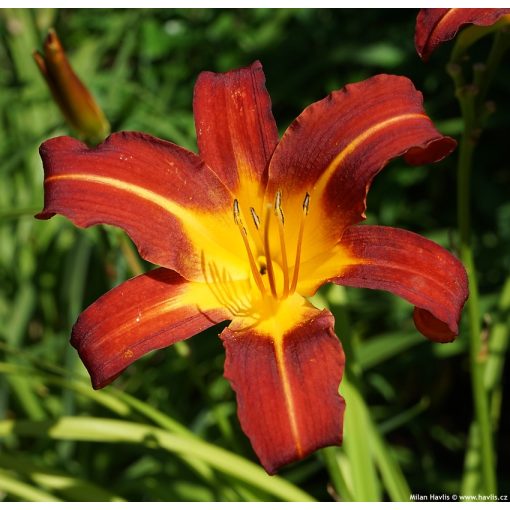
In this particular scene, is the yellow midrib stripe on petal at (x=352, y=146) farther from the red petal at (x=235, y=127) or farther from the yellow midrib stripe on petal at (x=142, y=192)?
the yellow midrib stripe on petal at (x=142, y=192)

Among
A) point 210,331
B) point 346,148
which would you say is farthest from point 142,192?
point 210,331

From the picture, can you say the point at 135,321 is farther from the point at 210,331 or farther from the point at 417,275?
the point at 210,331

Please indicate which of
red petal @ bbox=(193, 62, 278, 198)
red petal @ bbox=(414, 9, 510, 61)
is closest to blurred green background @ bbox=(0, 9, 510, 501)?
red petal @ bbox=(193, 62, 278, 198)

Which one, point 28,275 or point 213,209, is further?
point 28,275

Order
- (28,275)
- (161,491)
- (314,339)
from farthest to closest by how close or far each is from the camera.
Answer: (28,275) → (161,491) → (314,339)

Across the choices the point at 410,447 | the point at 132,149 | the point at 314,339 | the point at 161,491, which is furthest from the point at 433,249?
the point at 410,447

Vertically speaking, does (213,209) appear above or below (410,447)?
above

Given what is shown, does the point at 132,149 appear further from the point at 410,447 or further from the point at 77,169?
the point at 410,447
